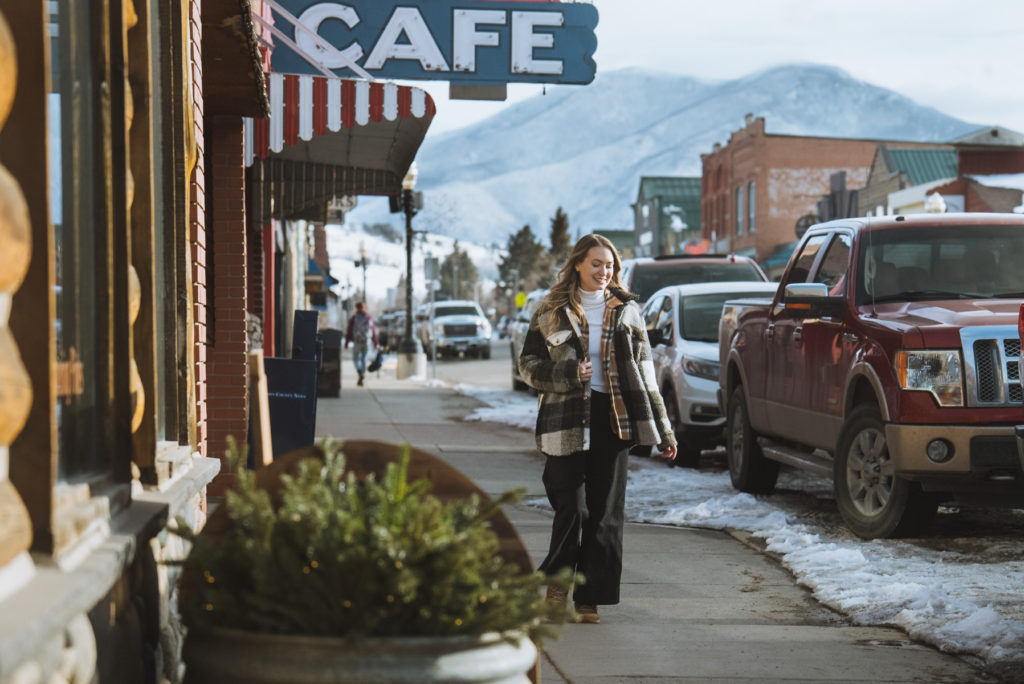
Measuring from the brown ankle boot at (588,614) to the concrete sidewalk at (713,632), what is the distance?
0.18 ft

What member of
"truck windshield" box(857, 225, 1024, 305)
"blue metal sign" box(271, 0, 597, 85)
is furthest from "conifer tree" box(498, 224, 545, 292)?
"truck windshield" box(857, 225, 1024, 305)

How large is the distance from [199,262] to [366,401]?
17.8 m

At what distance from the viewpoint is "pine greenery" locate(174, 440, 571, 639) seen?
111 inches

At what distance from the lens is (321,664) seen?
2.79 m

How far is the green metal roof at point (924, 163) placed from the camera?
56844 mm

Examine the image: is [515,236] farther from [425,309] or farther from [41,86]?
[41,86]

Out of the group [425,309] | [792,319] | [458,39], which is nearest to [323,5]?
[458,39]

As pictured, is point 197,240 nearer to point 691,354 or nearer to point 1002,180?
point 691,354

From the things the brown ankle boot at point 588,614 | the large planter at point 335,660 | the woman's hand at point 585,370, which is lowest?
the brown ankle boot at point 588,614

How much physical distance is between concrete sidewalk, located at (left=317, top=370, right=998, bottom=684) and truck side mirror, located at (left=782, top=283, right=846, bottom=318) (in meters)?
1.66

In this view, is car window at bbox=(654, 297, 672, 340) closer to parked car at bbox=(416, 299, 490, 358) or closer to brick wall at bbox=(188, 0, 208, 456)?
brick wall at bbox=(188, 0, 208, 456)

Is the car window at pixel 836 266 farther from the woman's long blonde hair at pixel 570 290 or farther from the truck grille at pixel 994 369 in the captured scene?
the woman's long blonde hair at pixel 570 290

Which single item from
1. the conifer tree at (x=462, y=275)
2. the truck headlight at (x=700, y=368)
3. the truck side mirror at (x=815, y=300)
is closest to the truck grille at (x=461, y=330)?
the truck headlight at (x=700, y=368)

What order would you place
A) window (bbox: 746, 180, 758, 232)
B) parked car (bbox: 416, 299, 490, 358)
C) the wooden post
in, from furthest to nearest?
window (bbox: 746, 180, 758, 232)
parked car (bbox: 416, 299, 490, 358)
the wooden post
